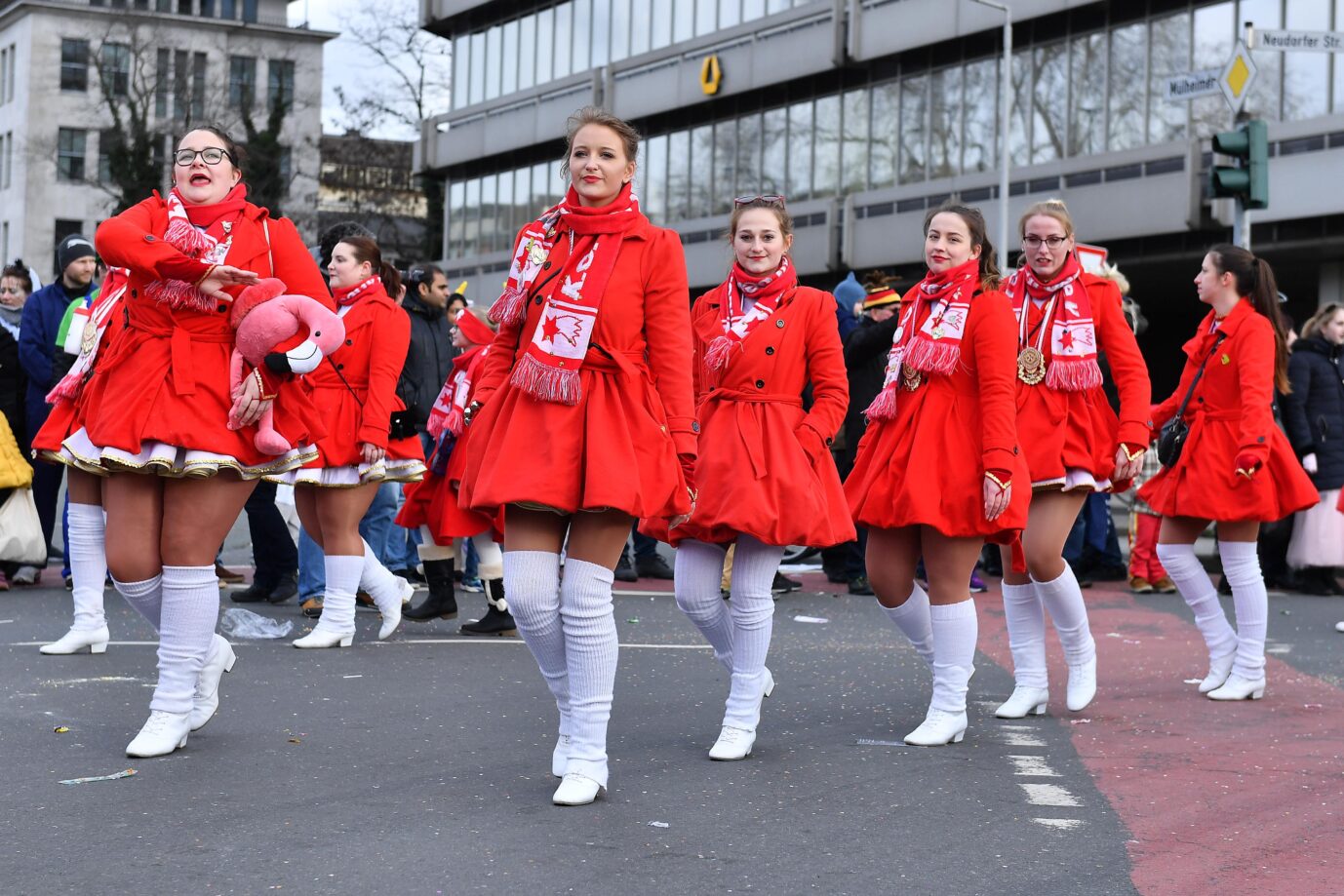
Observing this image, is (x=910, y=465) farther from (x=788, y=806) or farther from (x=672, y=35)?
(x=672, y=35)

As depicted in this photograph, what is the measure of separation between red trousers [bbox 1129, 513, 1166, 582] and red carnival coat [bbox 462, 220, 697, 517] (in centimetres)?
852

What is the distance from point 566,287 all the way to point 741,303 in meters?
1.28

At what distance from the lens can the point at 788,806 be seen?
17.6 feet

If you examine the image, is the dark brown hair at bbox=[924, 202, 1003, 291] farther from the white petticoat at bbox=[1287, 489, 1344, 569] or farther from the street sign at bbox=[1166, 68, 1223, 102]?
the street sign at bbox=[1166, 68, 1223, 102]

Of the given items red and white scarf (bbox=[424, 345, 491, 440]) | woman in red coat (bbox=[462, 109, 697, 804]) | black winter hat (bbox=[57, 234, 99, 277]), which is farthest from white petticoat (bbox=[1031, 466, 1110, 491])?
black winter hat (bbox=[57, 234, 99, 277])

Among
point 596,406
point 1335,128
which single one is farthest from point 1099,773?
point 1335,128

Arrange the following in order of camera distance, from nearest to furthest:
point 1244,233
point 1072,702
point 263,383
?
point 263,383, point 1072,702, point 1244,233

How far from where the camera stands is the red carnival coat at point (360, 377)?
29.2ft

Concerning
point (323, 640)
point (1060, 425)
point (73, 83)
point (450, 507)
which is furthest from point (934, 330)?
point (73, 83)

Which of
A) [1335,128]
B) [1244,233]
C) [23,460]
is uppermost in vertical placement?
[1335,128]

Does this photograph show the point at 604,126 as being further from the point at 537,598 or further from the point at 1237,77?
the point at 1237,77

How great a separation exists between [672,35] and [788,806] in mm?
40451

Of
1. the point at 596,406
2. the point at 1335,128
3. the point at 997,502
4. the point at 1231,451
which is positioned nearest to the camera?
the point at 596,406

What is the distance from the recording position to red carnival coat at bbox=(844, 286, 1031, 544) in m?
6.50
